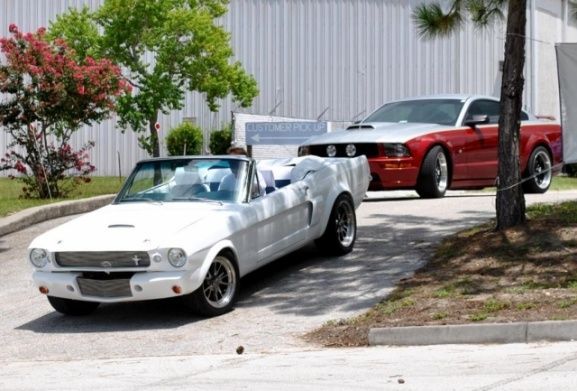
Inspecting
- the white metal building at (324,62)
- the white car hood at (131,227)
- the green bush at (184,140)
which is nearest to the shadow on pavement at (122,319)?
the white car hood at (131,227)

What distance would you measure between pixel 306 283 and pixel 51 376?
143 inches

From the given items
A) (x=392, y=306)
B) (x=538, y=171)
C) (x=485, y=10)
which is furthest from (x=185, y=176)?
(x=538, y=171)

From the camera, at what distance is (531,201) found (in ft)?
53.8

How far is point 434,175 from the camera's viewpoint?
16797 mm

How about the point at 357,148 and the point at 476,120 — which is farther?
the point at 476,120

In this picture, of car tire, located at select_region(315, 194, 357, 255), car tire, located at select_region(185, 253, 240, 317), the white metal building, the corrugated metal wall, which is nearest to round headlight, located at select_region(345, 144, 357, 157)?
car tire, located at select_region(315, 194, 357, 255)

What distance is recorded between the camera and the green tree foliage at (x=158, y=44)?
2458 cm

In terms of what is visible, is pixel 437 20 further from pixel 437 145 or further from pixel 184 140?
pixel 184 140

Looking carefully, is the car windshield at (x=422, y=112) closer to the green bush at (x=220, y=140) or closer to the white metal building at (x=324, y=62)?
the green bush at (x=220, y=140)

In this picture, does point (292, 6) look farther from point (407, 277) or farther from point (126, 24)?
point (407, 277)

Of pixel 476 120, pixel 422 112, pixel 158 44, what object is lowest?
pixel 476 120

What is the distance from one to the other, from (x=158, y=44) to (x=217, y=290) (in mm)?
15075

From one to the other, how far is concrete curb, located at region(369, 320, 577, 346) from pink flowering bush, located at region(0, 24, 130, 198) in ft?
35.8

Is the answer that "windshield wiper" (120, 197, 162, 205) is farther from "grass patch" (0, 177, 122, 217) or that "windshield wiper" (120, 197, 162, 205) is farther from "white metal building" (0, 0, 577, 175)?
"white metal building" (0, 0, 577, 175)
